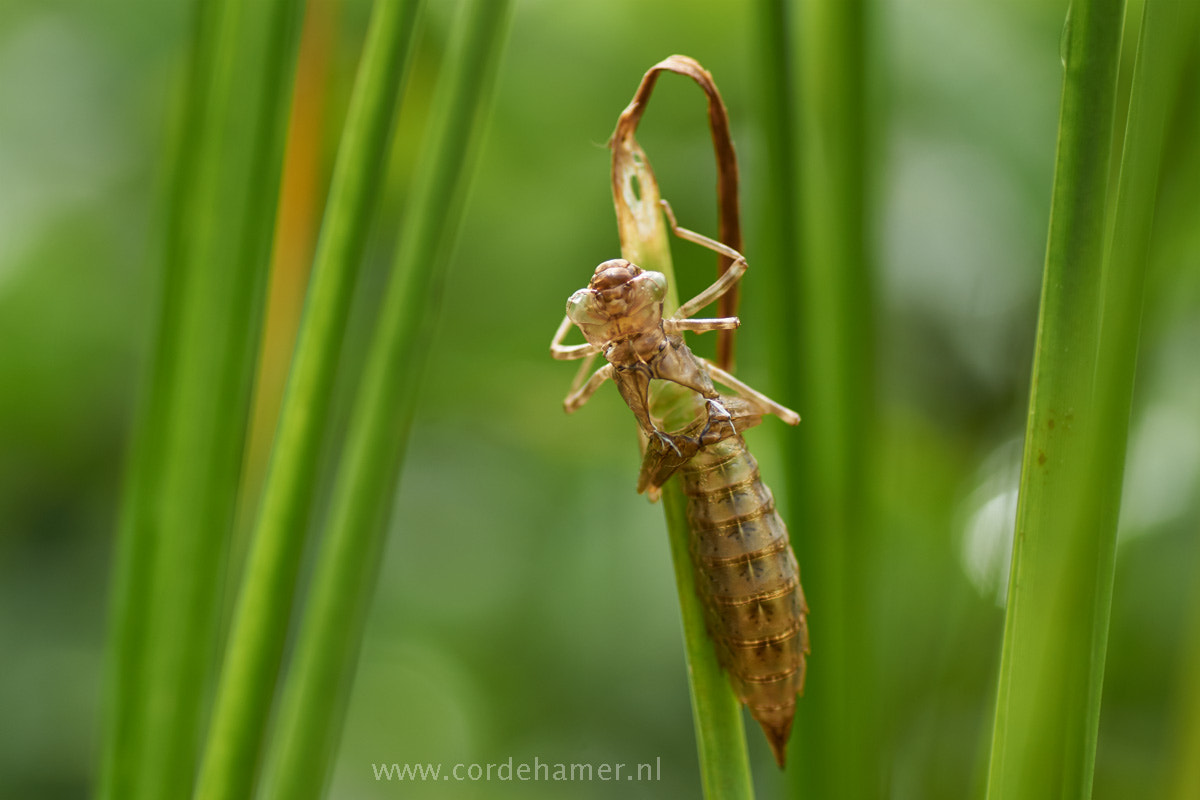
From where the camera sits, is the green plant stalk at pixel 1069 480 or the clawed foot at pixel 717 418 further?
the clawed foot at pixel 717 418

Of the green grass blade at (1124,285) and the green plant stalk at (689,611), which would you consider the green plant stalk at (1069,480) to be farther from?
the green plant stalk at (689,611)

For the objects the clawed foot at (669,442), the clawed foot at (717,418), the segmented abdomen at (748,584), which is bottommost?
the segmented abdomen at (748,584)

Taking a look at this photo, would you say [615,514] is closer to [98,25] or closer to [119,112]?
[119,112]

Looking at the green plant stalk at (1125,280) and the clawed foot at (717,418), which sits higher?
the green plant stalk at (1125,280)

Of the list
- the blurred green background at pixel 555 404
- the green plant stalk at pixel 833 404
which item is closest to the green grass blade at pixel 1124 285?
the green plant stalk at pixel 833 404

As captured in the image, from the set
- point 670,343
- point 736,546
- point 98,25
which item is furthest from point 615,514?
point 98,25

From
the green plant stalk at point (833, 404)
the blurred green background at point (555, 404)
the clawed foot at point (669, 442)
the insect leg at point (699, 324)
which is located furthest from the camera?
the blurred green background at point (555, 404)

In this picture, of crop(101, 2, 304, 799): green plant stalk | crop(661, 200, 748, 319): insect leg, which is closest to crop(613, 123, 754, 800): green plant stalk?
Result: crop(661, 200, 748, 319): insect leg

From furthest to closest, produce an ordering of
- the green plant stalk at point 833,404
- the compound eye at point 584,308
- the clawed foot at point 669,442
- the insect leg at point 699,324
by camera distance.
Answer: the compound eye at point 584,308, the insect leg at point 699,324, the clawed foot at point 669,442, the green plant stalk at point 833,404
